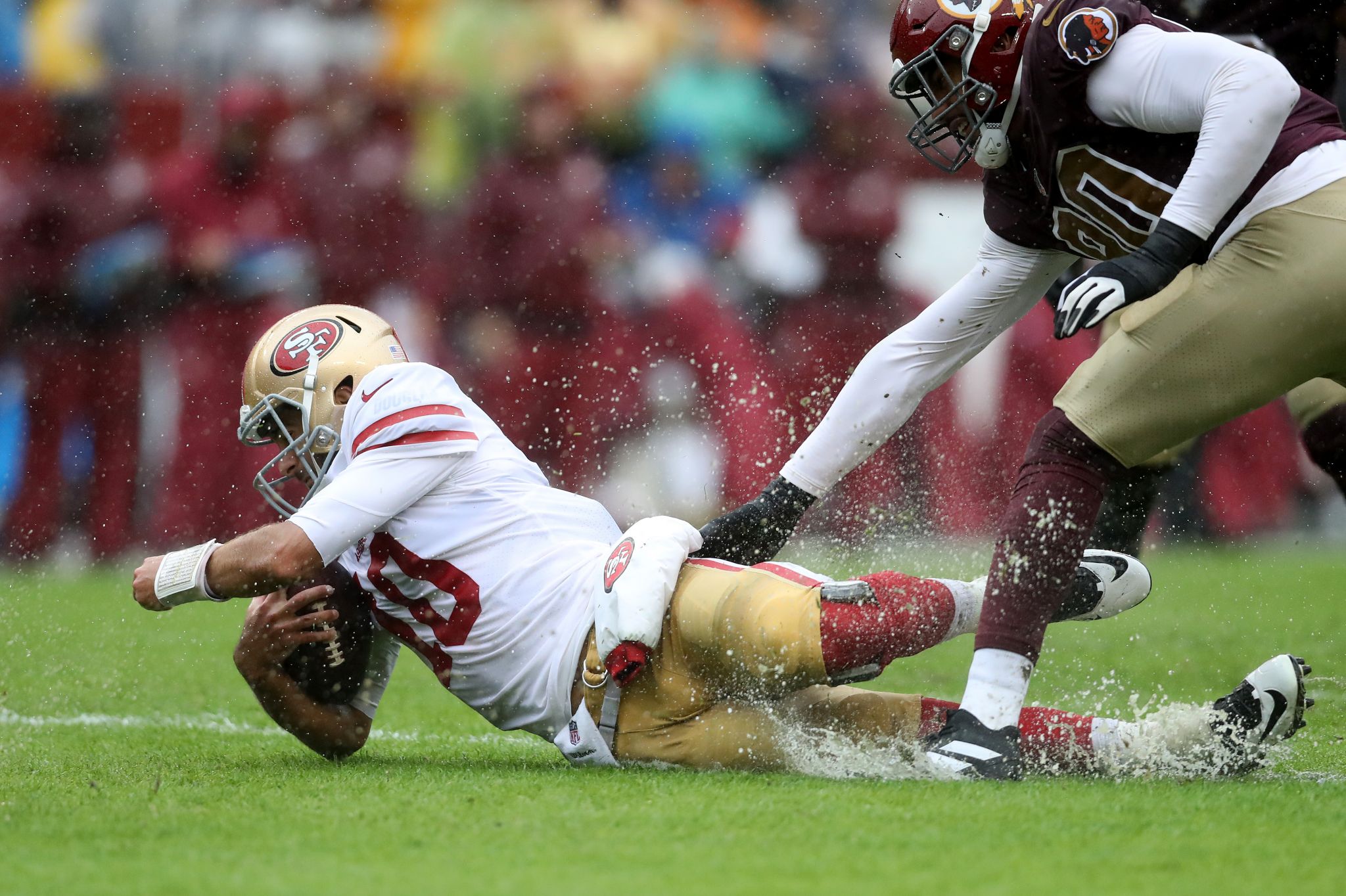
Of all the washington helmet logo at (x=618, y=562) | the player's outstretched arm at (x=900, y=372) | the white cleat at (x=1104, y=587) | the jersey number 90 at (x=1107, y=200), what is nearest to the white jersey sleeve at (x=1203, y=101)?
the jersey number 90 at (x=1107, y=200)

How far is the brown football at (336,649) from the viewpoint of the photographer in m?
3.86

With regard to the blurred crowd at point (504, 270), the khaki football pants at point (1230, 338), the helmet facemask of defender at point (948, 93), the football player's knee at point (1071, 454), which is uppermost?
the helmet facemask of defender at point (948, 93)

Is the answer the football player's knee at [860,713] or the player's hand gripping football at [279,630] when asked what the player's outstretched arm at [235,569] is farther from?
the football player's knee at [860,713]

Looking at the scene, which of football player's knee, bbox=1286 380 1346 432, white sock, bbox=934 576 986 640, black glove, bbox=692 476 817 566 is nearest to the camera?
white sock, bbox=934 576 986 640

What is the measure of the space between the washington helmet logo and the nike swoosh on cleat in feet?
4.69

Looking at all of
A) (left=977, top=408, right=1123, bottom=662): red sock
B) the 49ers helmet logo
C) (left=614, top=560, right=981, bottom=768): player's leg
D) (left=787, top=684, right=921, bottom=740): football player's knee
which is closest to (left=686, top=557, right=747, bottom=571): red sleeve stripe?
(left=614, top=560, right=981, bottom=768): player's leg

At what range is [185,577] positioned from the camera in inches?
141

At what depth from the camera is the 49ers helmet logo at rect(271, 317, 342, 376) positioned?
12.9 feet

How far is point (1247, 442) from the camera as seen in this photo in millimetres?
9750

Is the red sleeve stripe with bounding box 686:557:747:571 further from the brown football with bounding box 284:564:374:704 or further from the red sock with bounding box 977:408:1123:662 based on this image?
the brown football with bounding box 284:564:374:704

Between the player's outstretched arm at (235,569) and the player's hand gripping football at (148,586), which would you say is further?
the player's hand gripping football at (148,586)

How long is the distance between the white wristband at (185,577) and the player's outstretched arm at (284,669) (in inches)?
6.3

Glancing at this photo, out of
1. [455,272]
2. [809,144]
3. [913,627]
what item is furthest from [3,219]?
[913,627]

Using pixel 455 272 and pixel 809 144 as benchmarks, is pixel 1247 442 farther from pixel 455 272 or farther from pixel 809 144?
pixel 455 272
